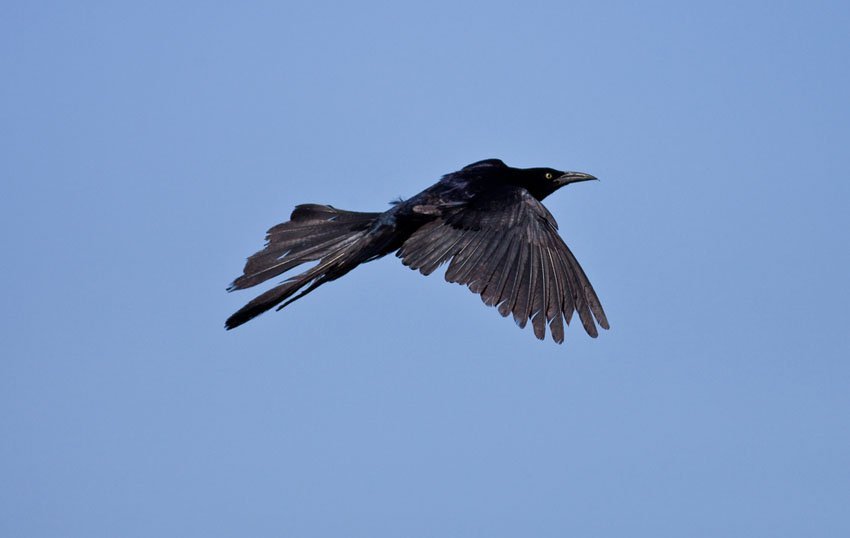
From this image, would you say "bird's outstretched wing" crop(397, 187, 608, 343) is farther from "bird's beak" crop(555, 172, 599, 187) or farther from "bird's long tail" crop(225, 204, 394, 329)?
"bird's beak" crop(555, 172, 599, 187)

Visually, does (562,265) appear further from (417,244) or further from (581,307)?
(417,244)

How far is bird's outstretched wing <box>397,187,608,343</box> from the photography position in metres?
9.75

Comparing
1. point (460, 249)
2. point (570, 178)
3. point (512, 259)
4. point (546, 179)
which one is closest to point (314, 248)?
point (460, 249)

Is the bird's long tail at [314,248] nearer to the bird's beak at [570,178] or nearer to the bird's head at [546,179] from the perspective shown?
the bird's head at [546,179]

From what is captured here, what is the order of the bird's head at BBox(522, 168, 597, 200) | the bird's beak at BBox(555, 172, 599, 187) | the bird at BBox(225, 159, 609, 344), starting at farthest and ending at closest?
the bird's beak at BBox(555, 172, 599, 187) < the bird's head at BBox(522, 168, 597, 200) < the bird at BBox(225, 159, 609, 344)

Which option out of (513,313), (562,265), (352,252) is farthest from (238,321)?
(562,265)

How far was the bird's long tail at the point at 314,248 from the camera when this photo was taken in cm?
985

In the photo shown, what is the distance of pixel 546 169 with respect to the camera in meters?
12.4

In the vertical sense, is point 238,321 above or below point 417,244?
below

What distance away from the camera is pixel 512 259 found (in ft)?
33.1

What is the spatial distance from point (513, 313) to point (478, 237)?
0.94m

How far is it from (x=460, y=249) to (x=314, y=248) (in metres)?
1.46

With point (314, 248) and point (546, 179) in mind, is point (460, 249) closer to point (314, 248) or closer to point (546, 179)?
point (314, 248)

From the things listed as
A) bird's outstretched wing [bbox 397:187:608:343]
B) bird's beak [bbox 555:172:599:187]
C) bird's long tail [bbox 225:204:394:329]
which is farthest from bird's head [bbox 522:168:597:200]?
bird's long tail [bbox 225:204:394:329]
